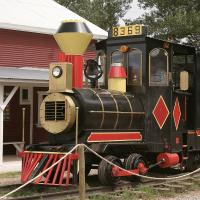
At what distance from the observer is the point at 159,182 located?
33.7 feet

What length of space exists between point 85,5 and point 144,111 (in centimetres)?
3544

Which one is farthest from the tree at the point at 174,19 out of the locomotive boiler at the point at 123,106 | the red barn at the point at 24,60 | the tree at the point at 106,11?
the locomotive boiler at the point at 123,106

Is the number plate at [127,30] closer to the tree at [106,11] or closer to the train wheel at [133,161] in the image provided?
the train wheel at [133,161]

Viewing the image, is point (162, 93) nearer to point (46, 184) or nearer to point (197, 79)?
point (197, 79)

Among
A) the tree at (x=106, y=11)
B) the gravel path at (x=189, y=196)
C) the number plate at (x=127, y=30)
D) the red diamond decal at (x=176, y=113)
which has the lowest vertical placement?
the gravel path at (x=189, y=196)

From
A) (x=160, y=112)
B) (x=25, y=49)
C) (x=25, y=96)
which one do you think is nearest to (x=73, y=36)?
(x=160, y=112)

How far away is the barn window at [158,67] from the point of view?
10.1 m

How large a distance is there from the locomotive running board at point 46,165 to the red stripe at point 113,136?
64 cm

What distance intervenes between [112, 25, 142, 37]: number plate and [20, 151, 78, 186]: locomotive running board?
3033mm

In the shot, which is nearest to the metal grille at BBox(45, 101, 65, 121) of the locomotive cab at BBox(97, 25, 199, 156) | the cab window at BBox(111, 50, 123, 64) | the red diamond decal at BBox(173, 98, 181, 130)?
the locomotive cab at BBox(97, 25, 199, 156)

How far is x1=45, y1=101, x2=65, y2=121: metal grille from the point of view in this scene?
903 centimetres

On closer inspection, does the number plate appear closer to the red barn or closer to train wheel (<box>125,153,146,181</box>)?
train wheel (<box>125,153,146,181</box>)

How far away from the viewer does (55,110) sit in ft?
29.9

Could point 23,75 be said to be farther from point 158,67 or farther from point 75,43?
point 158,67
